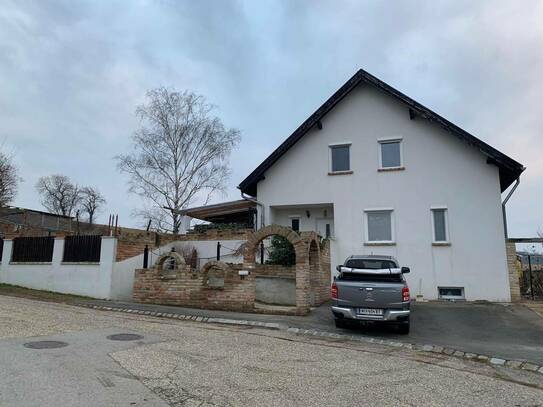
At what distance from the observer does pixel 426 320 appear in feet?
42.1

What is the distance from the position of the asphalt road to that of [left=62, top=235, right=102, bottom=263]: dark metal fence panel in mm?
2430

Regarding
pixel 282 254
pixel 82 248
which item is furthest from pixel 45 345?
pixel 282 254

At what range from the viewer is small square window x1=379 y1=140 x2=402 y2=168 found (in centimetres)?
1852

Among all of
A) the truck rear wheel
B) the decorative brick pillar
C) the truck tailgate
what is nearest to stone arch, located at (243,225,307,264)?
the truck rear wheel

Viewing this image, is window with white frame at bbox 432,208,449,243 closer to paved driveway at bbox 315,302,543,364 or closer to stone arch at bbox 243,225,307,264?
paved driveway at bbox 315,302,543,364

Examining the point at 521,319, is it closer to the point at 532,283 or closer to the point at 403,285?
the point at 403,285

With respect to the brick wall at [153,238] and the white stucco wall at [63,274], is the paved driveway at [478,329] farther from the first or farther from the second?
the white stucco wall at [63,274]

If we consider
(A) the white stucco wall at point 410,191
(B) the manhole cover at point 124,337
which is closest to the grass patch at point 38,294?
(B) the manhole cover at point 124,337

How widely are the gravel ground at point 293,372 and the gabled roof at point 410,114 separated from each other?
10.6m

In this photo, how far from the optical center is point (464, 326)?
12000mm

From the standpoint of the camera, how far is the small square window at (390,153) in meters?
18.5

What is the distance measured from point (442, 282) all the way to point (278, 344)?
10.2 metres

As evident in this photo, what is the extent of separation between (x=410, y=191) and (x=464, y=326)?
23.4ft

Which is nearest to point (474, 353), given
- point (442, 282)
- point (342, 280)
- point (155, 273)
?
point (342, 280)
